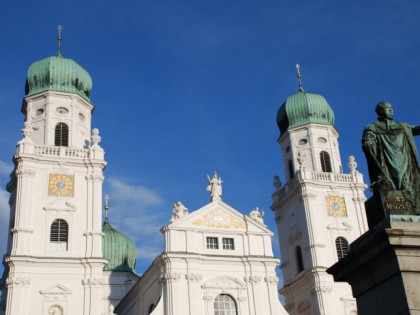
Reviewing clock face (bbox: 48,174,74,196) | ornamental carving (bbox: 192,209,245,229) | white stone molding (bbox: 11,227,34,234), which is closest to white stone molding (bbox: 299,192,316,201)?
ornamental carving (bbox: 192,209,245,229)

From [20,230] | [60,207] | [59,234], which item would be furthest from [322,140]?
[20,230]

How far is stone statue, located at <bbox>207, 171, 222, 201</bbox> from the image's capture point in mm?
37969

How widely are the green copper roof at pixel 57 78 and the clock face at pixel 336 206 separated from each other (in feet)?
60.2

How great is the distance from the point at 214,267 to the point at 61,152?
1186 cm

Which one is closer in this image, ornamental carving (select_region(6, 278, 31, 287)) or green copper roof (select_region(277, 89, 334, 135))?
ornamental carving (select_region(6, 278, 31, 287))

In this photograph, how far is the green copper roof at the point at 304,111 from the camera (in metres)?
45.9

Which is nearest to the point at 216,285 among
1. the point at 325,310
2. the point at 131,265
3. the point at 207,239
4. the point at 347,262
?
the point at 207,239

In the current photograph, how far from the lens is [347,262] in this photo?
804 centimetres

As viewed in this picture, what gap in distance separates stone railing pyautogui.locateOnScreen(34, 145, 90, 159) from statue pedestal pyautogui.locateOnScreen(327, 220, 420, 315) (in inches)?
1229

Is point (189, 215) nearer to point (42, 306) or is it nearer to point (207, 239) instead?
point (207, 239)

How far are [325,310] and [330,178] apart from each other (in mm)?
9666

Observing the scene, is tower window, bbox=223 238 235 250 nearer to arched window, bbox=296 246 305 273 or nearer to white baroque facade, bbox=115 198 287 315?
white baroque facade, bbox=115 198 287 315

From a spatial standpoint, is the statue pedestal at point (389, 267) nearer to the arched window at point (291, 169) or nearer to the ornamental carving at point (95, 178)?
the ornamental carving at point (95, 178)

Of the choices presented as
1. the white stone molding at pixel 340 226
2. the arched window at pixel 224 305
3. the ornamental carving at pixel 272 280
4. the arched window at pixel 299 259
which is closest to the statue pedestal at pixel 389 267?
the arched window at pixel 224 305
